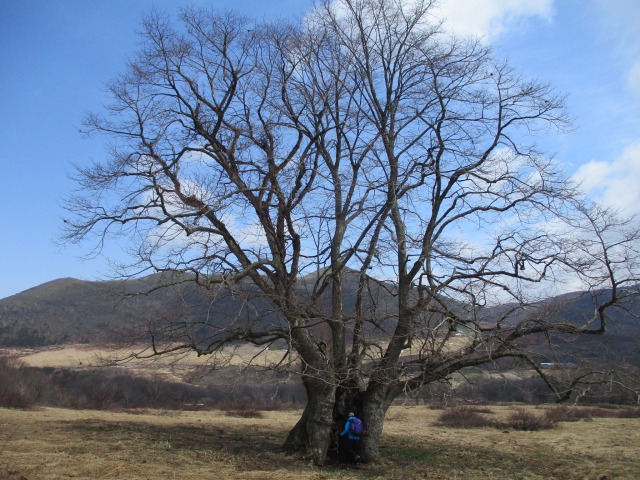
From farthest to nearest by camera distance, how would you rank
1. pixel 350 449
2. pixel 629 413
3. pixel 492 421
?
pixel 629 413, pixel 492 421, pixel 350 449

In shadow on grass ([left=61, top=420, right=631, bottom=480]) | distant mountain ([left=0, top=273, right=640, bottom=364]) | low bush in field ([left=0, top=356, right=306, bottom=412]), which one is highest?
distant mountain ([left=0, top=273, right=640, bottom=364])

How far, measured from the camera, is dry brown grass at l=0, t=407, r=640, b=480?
10070mm

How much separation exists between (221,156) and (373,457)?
7.79 metres

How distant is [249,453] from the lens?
1262 centimetres

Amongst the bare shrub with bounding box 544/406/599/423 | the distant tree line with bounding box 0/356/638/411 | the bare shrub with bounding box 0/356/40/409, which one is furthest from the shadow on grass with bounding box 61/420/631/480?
the bare shrub with bounding box 544/406/599/423

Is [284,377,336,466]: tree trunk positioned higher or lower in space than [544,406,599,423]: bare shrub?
higher

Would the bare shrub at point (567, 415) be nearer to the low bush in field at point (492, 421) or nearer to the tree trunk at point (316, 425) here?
the low bush in field at point (492, 421)

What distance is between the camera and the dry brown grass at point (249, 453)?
33.0 ft

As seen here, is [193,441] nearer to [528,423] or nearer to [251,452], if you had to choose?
[251,452]

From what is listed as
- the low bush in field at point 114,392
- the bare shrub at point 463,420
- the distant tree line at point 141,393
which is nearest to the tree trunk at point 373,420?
the distant tree line at point 141,393

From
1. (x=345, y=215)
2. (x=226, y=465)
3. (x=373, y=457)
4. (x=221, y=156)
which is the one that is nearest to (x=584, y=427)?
(x=373, y=457)

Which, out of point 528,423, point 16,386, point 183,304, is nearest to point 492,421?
point 528,423

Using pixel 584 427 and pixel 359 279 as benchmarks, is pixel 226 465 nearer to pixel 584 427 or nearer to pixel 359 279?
pixel 359 279

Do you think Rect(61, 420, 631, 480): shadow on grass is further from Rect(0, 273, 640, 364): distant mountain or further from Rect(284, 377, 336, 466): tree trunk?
Rect(0, 273, 640, 364): distant mountain
